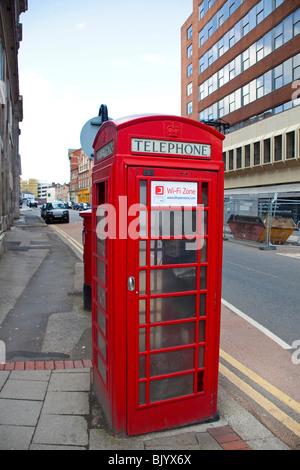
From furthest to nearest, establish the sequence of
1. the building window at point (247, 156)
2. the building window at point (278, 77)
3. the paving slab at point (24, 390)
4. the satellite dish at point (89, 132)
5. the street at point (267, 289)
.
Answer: the building window at point (247, 156)
the building window at point (278, 77)
the street at point (267, 289)
the satellite dish at point (89, 132)
the paving slab at point (24, 390)

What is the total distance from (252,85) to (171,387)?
111 ft

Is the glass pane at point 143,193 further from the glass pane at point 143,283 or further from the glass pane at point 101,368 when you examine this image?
the glass pane at point 101,368

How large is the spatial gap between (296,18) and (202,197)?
95.3 feet

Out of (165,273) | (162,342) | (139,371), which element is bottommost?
(139,371)

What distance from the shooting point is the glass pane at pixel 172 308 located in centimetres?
299

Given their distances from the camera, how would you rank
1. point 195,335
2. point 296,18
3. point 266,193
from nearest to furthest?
1. point 195,335
2. point 296,18
3. point 266,193

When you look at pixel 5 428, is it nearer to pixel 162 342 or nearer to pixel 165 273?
pixel 162 342

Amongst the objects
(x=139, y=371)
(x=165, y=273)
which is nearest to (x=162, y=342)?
(x=139, y=371)

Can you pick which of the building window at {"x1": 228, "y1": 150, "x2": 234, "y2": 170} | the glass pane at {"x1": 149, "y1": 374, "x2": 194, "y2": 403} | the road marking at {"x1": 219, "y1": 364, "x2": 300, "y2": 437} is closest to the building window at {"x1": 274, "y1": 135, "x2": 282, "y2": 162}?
the building window at {"x1": 228, "y1": 150, "x2": 234, "y2": 170}

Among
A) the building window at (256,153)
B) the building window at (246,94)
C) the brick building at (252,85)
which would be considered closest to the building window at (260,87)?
the brick building at (252,85)

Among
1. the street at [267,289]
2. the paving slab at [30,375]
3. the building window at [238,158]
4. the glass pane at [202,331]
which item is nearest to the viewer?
the glass pane at [202,331]

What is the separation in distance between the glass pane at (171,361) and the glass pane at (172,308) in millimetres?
→ 295

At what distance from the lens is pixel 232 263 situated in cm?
1138
